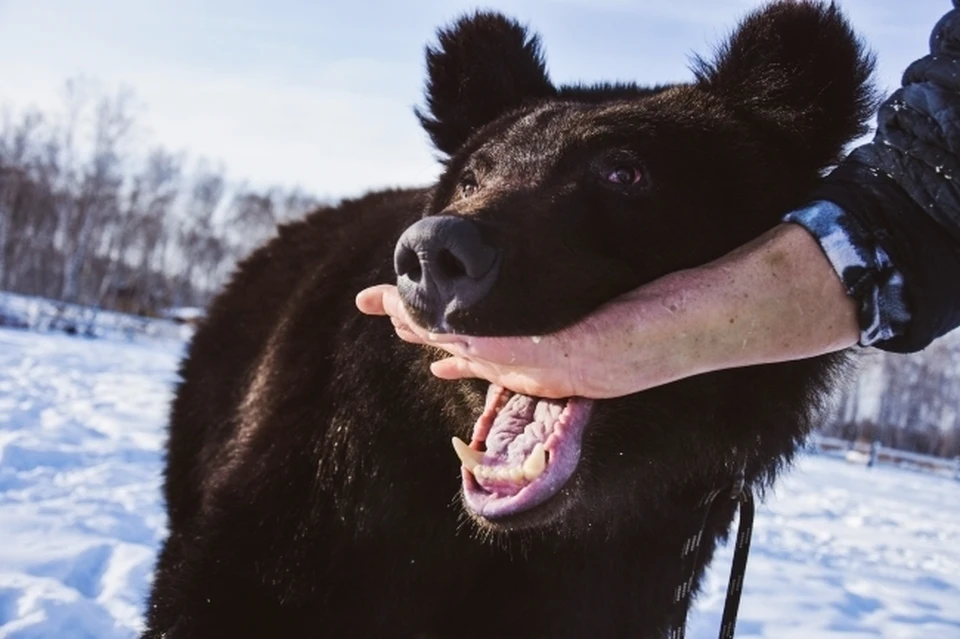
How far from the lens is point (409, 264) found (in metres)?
1.77

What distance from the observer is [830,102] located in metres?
2.39

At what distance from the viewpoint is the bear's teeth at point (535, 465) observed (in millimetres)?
1997

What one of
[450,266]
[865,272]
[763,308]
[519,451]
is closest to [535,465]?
[519,451]

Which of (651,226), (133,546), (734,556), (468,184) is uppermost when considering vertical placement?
(468,184)

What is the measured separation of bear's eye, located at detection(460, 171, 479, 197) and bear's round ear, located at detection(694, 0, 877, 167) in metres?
0.89

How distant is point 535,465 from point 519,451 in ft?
0.32

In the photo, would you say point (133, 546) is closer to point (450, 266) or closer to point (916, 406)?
point (450, 266)

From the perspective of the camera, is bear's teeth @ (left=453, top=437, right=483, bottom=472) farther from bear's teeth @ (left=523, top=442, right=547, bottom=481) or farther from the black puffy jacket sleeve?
the black puffy jacket sleeve

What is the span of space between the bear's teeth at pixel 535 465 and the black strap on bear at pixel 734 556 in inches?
32.1

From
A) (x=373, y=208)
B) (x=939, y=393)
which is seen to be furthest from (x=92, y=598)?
(x=939, y=393)

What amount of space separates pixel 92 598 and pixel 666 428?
2.96m

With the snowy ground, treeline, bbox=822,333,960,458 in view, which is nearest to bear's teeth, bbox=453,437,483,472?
the snowy ground

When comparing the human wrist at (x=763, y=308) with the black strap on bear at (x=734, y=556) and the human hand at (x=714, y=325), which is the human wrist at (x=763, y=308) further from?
the black strap on bear at (x=734, y=556)

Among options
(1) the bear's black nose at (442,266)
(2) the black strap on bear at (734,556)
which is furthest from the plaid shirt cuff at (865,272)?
(2) the black strap on bear at (734,556)
